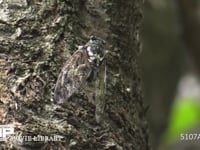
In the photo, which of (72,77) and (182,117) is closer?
(72,77)

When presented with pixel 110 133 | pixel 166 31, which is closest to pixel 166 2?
pixel 166 31

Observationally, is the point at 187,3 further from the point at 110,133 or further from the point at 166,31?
the point at 110,133

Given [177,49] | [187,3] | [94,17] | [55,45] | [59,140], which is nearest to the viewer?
[59,140]

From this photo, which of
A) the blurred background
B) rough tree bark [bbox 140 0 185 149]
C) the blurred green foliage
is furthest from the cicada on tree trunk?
the blurred green foliage

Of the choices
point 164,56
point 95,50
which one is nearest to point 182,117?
Result: point 164,56

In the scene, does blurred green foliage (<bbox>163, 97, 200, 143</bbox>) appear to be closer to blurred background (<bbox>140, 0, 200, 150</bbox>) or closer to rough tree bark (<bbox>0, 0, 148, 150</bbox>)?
blurred background (<bbox>140, 0, 200, 150</bbox>)

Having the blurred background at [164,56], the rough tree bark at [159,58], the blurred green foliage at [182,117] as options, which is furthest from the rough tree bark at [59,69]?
the blurred green foliage at [182,117]

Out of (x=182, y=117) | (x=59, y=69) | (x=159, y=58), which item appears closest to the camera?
(x=59, y=69)

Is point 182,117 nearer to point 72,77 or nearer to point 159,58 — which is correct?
point 159,58
